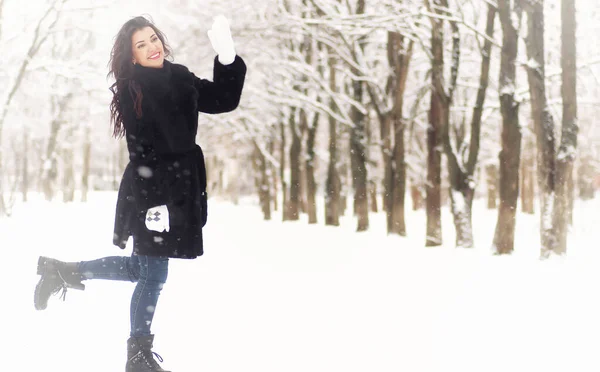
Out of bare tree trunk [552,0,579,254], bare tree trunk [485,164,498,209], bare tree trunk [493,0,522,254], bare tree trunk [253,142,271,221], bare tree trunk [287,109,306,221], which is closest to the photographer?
bare tree trunk [552,0,579,254]

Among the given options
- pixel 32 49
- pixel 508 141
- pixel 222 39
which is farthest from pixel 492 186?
pixel 222 39

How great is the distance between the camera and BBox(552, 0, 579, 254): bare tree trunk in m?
10.2

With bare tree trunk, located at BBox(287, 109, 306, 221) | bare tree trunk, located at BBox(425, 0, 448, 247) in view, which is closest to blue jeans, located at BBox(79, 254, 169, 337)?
bare tree trunk, located at BBox(425, 0, 448, 247)

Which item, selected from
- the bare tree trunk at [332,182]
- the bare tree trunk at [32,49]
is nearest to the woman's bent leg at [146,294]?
the bare tree trunk at [32,49]

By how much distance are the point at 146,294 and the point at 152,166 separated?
0.75 metres

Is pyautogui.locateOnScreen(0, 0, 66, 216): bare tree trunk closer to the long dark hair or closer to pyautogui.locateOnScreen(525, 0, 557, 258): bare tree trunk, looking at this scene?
pyautogui.locateOnScreen(525, 0, 557, 258): bare tree trunk

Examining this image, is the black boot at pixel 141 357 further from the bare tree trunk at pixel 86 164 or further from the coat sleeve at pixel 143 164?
the bare tree trunk at pixel 86 164

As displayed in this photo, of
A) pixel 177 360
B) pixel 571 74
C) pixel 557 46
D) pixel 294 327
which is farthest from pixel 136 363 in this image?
pixel 557 46

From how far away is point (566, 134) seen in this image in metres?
10.3

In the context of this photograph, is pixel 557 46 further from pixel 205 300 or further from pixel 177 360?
pixel 177 360

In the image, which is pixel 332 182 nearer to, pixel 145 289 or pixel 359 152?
pixel 359 152

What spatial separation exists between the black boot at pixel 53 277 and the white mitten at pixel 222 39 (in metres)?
1.65

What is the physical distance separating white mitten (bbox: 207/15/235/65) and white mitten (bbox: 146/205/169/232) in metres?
1.00

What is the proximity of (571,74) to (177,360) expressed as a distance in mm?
7973
